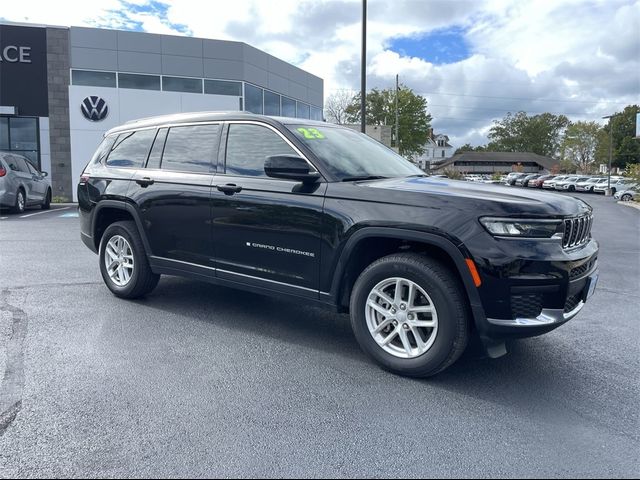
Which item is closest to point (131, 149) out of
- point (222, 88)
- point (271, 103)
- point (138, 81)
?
point (138, 81)

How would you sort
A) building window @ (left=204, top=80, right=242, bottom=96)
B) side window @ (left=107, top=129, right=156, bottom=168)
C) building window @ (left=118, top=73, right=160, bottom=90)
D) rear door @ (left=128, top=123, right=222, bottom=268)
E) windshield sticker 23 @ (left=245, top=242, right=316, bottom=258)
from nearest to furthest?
1. windshield sticker 23 @ (left=245, top=242, right=316, bottom=258)
2. rear door @ (left=128, top=123, right=222, bottom=268)
3. side window @ (left=107, top=129, right=156, bottom=168)
4. building window @ (left=118, top=73, right=160, bottom=90)
5. building window @ (left=204, top=80, right=242, bottom=96)

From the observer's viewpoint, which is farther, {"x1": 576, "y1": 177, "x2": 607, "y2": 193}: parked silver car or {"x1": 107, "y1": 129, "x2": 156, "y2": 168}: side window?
{"x1": 576, "y1": 177, "x2": 607, "y2": 193}: parked silver car

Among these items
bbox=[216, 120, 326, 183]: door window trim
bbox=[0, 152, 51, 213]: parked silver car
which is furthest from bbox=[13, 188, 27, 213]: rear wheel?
bbox=[216, 120, 326, 183]: door window trim

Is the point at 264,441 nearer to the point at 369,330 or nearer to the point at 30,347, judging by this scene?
the point at 369,330

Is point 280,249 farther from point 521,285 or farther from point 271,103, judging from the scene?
point 271,103

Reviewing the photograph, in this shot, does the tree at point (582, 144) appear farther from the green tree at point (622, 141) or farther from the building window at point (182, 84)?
the building window at point (182, 84)

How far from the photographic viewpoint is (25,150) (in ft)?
76.0

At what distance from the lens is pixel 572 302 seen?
3613 millimetres

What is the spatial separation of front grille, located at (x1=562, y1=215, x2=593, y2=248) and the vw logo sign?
865 inches

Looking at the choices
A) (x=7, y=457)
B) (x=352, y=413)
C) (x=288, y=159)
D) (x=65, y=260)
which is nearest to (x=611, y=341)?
(x=352, y=413)

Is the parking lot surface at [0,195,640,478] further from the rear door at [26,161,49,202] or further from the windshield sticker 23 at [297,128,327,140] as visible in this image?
the rear door at [26,161,49,202]

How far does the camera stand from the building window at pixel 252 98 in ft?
79.1

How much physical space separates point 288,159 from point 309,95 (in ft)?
89.0

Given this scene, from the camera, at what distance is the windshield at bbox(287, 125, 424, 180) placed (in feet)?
13.9
